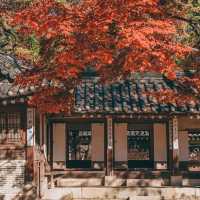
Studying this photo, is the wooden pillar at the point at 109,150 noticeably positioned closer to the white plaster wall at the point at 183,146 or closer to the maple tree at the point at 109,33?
the white plaster wall at the point at 183,146

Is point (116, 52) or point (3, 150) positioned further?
point (3, 150)

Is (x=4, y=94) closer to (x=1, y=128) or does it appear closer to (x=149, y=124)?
(x=1, y=128)

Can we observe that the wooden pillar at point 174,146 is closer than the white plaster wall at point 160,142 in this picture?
Yes

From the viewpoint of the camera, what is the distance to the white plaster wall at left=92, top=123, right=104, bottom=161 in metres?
25.0

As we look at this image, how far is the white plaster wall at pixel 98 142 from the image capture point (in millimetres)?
25031

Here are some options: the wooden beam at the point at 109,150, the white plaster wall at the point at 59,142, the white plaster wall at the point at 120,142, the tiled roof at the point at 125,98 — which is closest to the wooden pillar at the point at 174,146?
the tiled roof at the point at 125,98

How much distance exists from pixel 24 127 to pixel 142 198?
19.2 ft

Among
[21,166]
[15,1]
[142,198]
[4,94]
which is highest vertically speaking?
[15,1]

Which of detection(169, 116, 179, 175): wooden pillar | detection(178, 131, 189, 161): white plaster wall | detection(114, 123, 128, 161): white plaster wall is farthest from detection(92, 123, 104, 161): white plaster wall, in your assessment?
detection(178, 131, 189, 161): white plaster wall

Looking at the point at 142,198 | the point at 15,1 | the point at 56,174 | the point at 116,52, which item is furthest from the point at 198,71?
the point at 15,1

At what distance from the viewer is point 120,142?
25.2 metres

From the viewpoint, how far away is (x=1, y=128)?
20.4 meters

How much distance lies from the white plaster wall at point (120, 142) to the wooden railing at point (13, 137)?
20.2 feet

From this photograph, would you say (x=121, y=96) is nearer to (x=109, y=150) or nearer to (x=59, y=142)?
(x=109, y=150)
